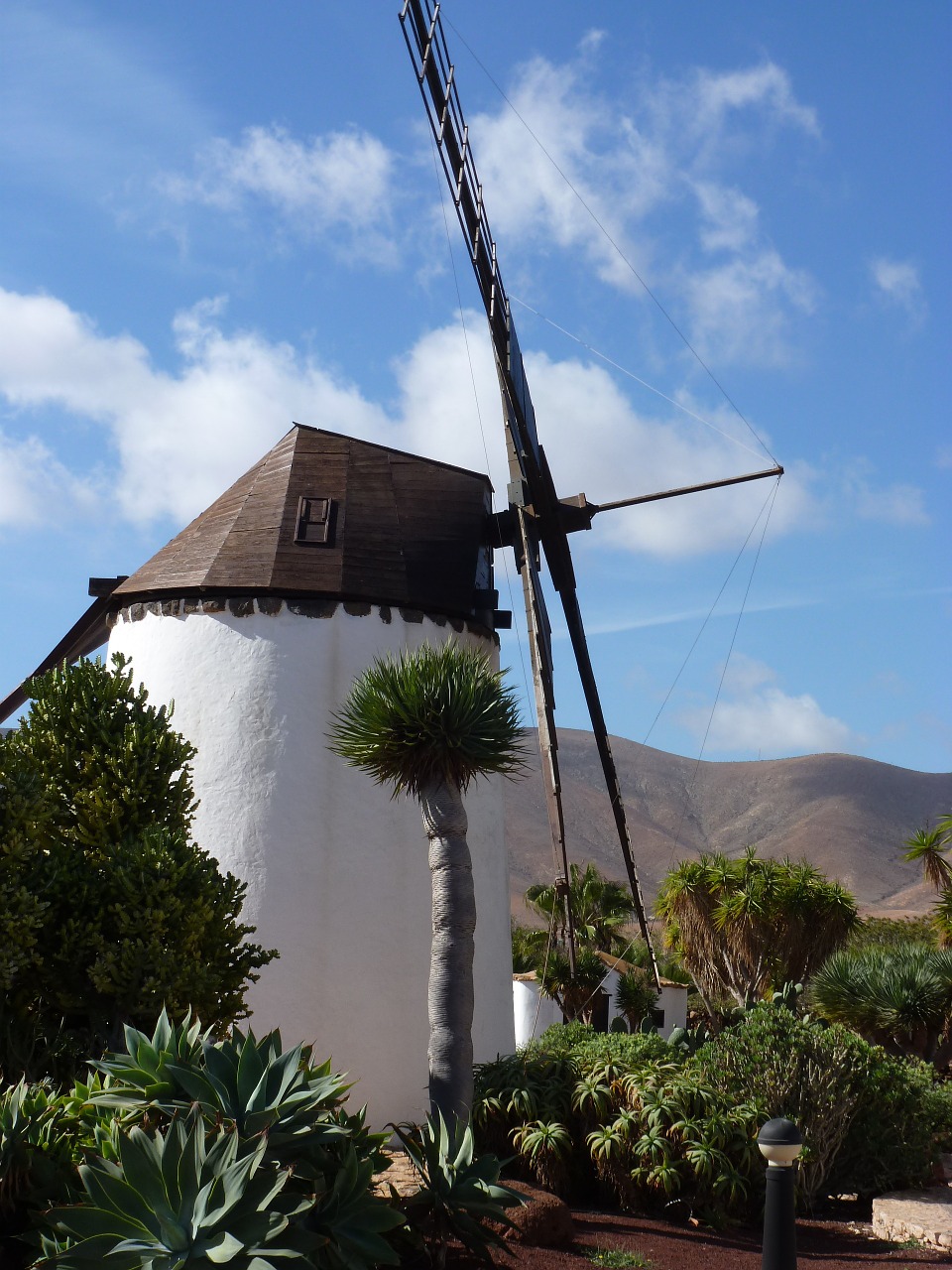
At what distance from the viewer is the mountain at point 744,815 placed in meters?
84.6

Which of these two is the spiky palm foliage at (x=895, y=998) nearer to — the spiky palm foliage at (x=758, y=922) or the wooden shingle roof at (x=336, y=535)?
the spiky palm foliage at (x=758, y=922)

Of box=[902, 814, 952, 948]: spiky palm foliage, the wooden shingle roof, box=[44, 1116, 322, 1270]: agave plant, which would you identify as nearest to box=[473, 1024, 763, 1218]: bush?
box=[44, 1116, 322, 1270]: agave plant

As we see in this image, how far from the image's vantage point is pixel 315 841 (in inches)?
489

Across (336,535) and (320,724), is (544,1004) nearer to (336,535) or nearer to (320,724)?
(320,724)

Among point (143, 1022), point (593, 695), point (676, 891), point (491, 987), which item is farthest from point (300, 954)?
point (676, 891)

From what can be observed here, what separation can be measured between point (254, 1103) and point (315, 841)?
691cm

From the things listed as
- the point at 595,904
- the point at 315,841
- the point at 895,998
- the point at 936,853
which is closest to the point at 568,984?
the point at 895,998

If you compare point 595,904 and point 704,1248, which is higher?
point 595,904

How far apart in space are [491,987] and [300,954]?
2.54 meters

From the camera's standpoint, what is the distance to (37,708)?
29.0 feet

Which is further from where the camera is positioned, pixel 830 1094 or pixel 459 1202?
pixel 830 1094

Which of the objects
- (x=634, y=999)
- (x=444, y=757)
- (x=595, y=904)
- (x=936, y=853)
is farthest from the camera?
(x=595, y=904)

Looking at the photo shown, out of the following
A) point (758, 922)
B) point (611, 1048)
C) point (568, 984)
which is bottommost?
point (611, 1048)

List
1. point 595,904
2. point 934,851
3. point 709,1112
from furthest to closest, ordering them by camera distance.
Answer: point 595,904
point 934,851
point 709,1112
